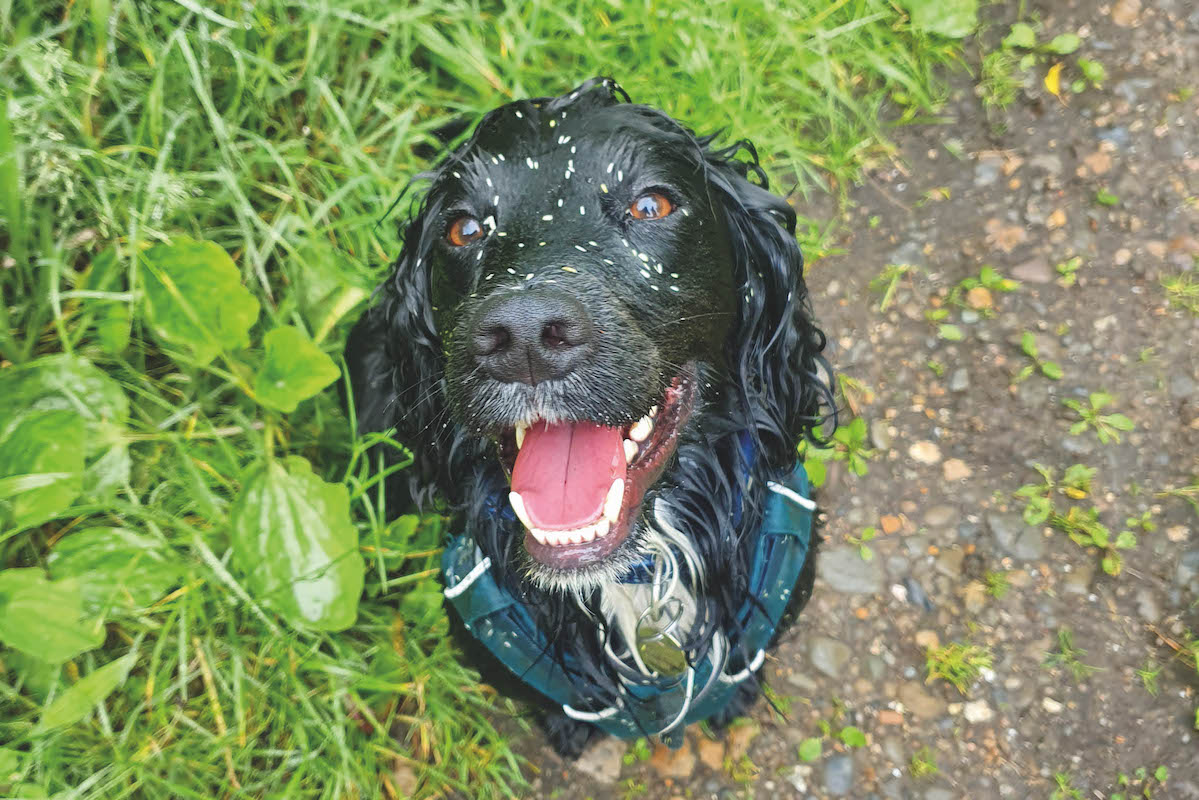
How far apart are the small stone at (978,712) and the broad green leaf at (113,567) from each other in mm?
2710

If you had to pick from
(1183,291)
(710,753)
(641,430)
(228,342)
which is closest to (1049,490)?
(1183,291)

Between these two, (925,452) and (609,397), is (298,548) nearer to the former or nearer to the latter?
(609,397)

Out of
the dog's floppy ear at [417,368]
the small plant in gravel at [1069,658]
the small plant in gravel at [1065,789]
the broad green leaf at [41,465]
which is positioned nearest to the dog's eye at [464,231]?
the dog's floppy ear at [417,368]

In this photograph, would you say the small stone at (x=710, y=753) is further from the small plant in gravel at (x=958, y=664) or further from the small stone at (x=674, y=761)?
the small plant in gravel at (x=958, y=664)

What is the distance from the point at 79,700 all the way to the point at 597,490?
1796 mm

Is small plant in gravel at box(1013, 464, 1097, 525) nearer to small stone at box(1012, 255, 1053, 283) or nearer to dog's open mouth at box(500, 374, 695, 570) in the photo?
small stone at box(1012, 255, 1053, 283)

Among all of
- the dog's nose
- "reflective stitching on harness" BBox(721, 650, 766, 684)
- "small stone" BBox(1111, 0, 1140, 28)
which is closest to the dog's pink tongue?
the dog's nose

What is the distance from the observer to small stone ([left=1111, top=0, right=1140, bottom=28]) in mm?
3494

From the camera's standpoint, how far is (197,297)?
→ 2.63 meters

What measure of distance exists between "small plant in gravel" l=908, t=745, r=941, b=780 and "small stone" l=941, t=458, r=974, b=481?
37.9 inches

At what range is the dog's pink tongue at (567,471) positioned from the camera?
1.99 metres

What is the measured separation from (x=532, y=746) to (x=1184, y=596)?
2315 millimetres

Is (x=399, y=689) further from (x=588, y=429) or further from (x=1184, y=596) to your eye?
(x=1184, y=596)

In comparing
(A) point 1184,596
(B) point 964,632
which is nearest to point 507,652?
(B) point 964,632
